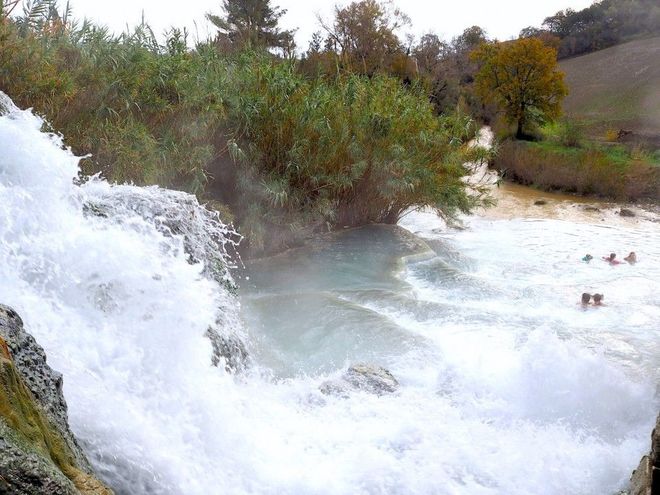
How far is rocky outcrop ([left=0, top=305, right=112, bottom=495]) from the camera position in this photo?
83.3 inches

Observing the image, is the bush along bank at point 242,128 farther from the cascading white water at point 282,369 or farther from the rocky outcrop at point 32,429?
the rocky outcrop at point 32,429

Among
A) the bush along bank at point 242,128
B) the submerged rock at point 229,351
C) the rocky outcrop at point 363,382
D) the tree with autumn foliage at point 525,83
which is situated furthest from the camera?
the tree with autumn foliage at point 525,83

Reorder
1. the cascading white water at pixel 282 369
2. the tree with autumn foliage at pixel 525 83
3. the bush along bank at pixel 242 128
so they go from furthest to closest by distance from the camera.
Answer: the tree with autumn foliage at pixel 525 83, the bush along bank at pixel 242 128, the cascading white water at pixel 282 369

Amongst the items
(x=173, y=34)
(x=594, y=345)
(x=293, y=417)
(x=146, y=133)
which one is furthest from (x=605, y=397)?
(x=173, y=34)

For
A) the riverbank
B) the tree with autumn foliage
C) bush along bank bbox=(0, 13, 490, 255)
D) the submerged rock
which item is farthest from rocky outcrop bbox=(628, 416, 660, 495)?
the tree with autumn foliage

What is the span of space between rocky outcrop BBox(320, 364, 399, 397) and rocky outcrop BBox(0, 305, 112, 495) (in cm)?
311

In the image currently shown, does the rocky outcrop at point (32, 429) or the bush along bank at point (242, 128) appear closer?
the rocky outcrop at point (32, 429)

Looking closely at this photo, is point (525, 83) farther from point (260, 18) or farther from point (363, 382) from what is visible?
point (363, 382)

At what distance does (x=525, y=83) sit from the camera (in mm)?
28922

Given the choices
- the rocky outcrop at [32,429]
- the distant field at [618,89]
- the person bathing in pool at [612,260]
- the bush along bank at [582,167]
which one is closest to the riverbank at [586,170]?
the bush along bank at [582,167]

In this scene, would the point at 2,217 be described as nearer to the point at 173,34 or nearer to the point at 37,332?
the point at 37,332

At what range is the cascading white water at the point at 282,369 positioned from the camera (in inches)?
150

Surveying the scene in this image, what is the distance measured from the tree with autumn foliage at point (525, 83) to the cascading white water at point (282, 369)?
20889 mm

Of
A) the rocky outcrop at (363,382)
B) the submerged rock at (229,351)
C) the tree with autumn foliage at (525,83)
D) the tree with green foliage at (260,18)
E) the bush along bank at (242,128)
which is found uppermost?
the tree with green foliage at (260,18)
